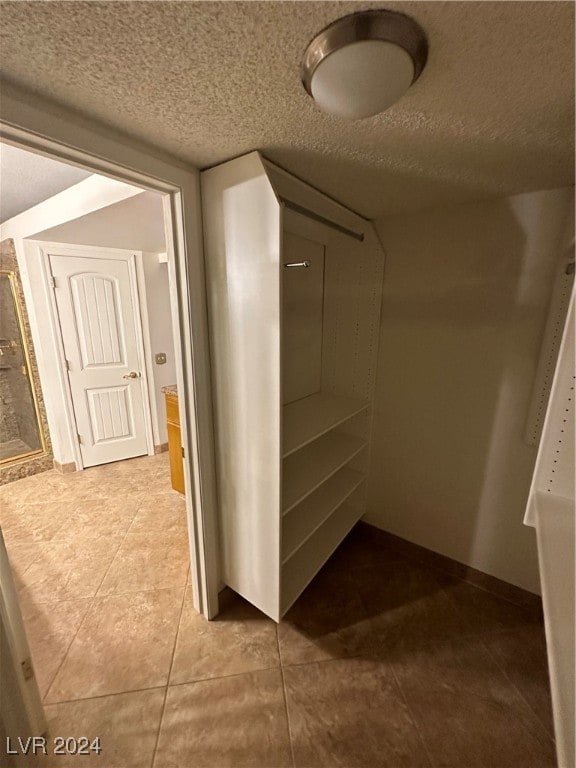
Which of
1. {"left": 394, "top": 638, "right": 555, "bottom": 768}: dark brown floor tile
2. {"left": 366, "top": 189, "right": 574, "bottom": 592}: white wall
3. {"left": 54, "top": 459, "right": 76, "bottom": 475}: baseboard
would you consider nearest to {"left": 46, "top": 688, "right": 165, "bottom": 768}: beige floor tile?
{"left": 394, "top": 638, "right": 555, "bottom": 768}: dark brown floor tile

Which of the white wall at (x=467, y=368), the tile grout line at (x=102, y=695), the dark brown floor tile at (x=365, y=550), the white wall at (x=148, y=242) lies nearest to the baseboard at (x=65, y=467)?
the white wall at (x=148, y=242)

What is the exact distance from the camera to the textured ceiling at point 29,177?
164 cm

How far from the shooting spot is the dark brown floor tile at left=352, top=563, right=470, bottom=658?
1546 millimetres

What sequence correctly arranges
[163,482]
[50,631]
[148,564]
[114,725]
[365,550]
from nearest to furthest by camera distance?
[114,725] → [50,631] → [148,564] → [365,550] → [163,482]

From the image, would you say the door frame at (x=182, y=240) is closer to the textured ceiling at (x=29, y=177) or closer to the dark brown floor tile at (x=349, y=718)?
the dark brown floor tile at (x=349, y=718)

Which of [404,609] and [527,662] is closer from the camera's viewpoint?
[527,662]

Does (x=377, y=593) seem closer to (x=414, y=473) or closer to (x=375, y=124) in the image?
(x=414, y=473)

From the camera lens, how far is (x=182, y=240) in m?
1.21

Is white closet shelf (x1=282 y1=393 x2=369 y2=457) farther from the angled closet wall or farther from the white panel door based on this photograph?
the white panel door

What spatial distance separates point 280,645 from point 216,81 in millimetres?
2247

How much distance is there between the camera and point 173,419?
248 cm

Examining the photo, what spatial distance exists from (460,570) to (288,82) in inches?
99.1

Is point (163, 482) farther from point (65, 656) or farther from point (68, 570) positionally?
point (65, 656)

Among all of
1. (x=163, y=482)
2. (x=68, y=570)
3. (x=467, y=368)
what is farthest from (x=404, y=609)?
Result: (x=163, y=482)
